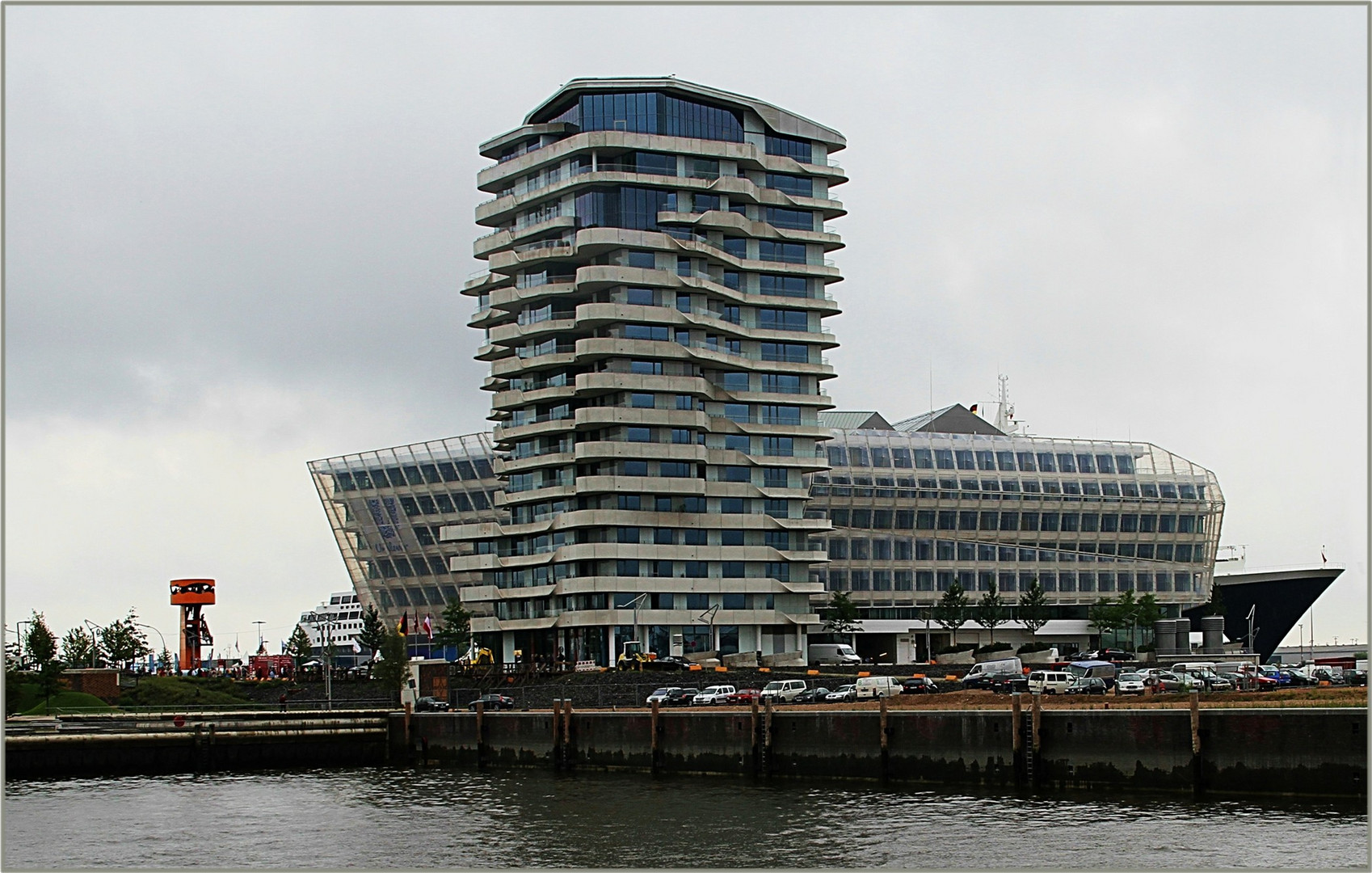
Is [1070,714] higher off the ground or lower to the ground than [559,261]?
lower

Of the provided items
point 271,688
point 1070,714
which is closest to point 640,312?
point 271,688

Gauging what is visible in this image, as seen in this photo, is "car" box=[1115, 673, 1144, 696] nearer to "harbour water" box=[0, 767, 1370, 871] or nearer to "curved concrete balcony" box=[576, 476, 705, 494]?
"harbour water" box=[0, 767, 1370, 871]

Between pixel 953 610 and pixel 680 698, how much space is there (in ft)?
240

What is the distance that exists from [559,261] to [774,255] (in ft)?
74.8

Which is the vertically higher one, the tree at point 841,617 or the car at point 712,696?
the tree at point 841,617

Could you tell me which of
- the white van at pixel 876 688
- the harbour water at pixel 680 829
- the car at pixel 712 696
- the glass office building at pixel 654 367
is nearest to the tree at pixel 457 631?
the glass office building at pixel 654 367

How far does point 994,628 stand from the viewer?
19200cm

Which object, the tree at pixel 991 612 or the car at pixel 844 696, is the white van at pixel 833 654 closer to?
the tree at pixel 991 612

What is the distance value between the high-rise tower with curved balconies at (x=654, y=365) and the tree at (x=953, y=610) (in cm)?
1877

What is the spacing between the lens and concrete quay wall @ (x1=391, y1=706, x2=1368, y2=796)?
67625mm

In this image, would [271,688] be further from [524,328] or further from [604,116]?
[604,116]

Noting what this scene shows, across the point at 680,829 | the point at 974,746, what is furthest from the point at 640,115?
the point at 680,829

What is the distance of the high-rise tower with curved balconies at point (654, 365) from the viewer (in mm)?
165500

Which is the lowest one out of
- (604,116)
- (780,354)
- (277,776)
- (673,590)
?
(277,776)
